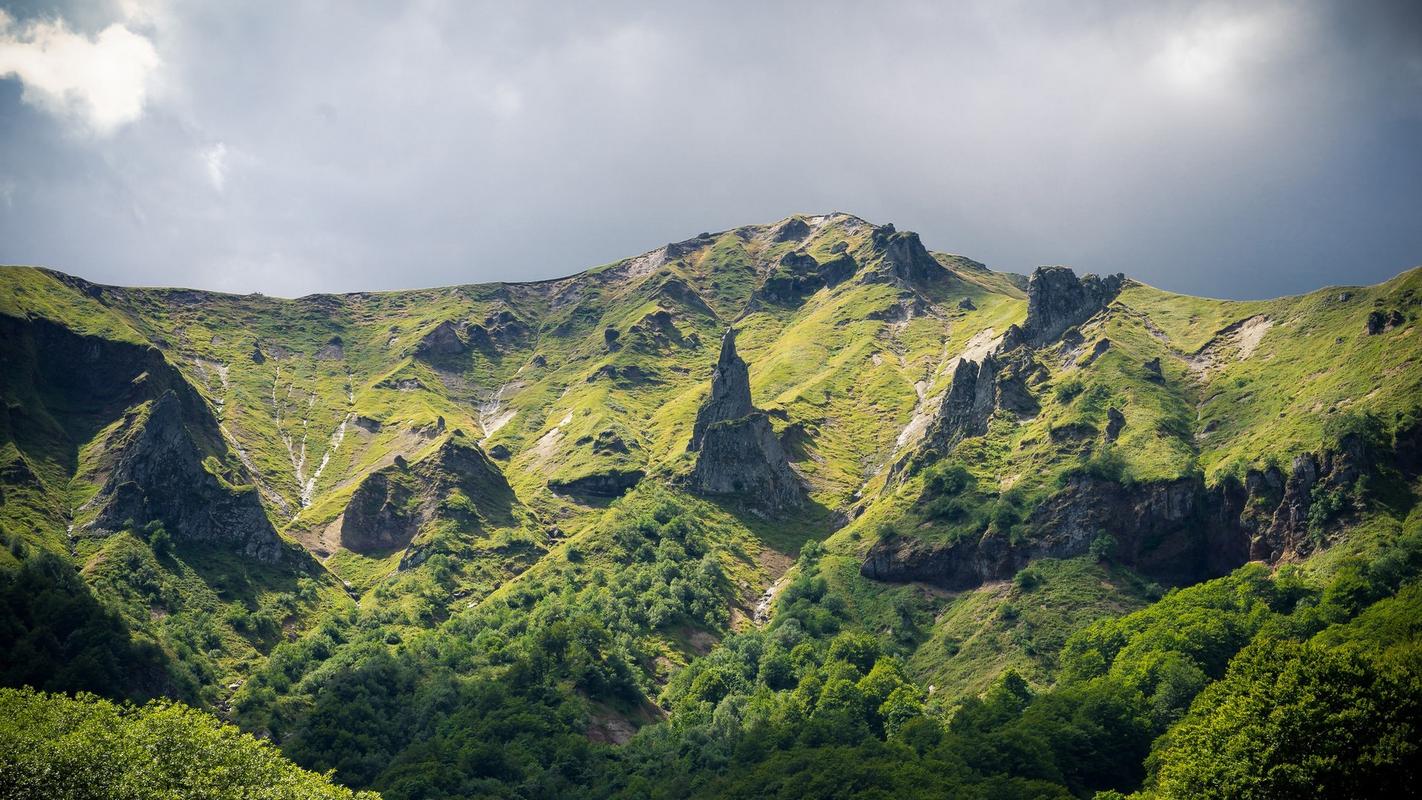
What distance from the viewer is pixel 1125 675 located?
160 m

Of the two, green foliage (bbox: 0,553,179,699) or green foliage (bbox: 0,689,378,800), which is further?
green foliage (bbox: 0,553,179,699)

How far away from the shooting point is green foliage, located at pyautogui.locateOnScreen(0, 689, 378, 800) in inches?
3406

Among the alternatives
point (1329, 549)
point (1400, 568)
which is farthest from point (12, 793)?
point (1329, 549)

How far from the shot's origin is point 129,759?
9175 cm

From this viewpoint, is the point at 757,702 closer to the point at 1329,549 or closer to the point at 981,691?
the point at 981,691

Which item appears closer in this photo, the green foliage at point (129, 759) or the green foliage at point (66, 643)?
the green foliage at point (129, 759)

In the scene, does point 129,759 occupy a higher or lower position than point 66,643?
higher

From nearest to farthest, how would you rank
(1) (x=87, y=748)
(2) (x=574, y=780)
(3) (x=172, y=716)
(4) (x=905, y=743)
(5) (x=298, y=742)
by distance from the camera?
(1) (x=87, y=748)
(3) (x=172, y=716)
(4) (x=905, y=743)
(2) (x=574, y=780)
(5) (x=298, y=742)

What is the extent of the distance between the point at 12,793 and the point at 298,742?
333 feet

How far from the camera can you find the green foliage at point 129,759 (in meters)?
86.5

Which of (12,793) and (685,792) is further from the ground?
(12,793)

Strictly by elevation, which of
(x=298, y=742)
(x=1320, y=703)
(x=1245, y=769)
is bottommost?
(x=298, y=742)

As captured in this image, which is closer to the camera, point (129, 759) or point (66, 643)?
point (129, 759)

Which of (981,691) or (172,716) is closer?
(172,716)
